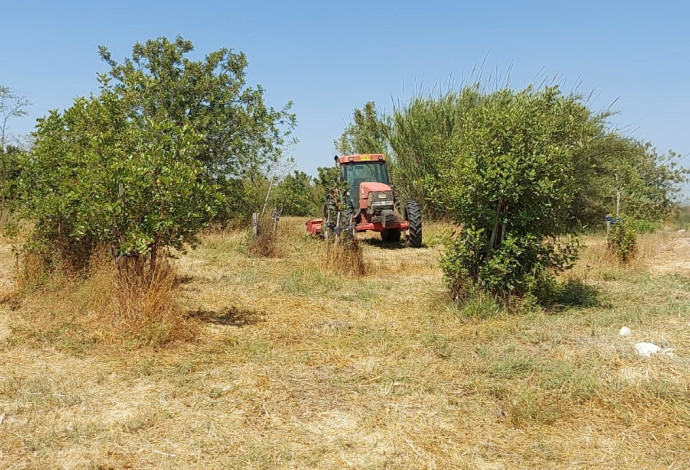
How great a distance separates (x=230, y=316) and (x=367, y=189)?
20.7 ft

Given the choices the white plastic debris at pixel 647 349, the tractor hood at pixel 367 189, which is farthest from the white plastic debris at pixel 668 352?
the tractor hood at pixel 367 189

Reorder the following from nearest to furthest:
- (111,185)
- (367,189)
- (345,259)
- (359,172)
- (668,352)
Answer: (668,352), (111,185), (345,259), (367,189), (359,172)

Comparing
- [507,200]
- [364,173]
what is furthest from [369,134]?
[507,200]

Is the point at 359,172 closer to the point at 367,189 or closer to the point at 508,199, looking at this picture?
the point at 367,189

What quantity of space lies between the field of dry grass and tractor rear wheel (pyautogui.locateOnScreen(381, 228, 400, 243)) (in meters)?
5.86

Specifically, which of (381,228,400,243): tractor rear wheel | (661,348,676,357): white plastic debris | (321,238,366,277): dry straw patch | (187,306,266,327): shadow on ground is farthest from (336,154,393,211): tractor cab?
(661,348,676,357): white plastic debris

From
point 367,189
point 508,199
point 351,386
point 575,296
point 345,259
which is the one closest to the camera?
point 351,386

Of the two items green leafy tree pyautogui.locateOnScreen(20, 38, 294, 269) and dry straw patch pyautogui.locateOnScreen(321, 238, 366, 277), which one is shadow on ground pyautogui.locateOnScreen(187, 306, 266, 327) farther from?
dry straw patch pyautogui.locateOnScreen(321, 238, 366, 277)

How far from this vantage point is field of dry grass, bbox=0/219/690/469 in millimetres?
3182

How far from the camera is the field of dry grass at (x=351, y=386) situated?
318 cm

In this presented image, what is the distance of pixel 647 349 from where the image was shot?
4.57m

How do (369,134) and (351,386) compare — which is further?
(369,134)

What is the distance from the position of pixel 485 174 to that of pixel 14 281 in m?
6.30

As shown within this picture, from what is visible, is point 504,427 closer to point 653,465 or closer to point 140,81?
point 653,465
